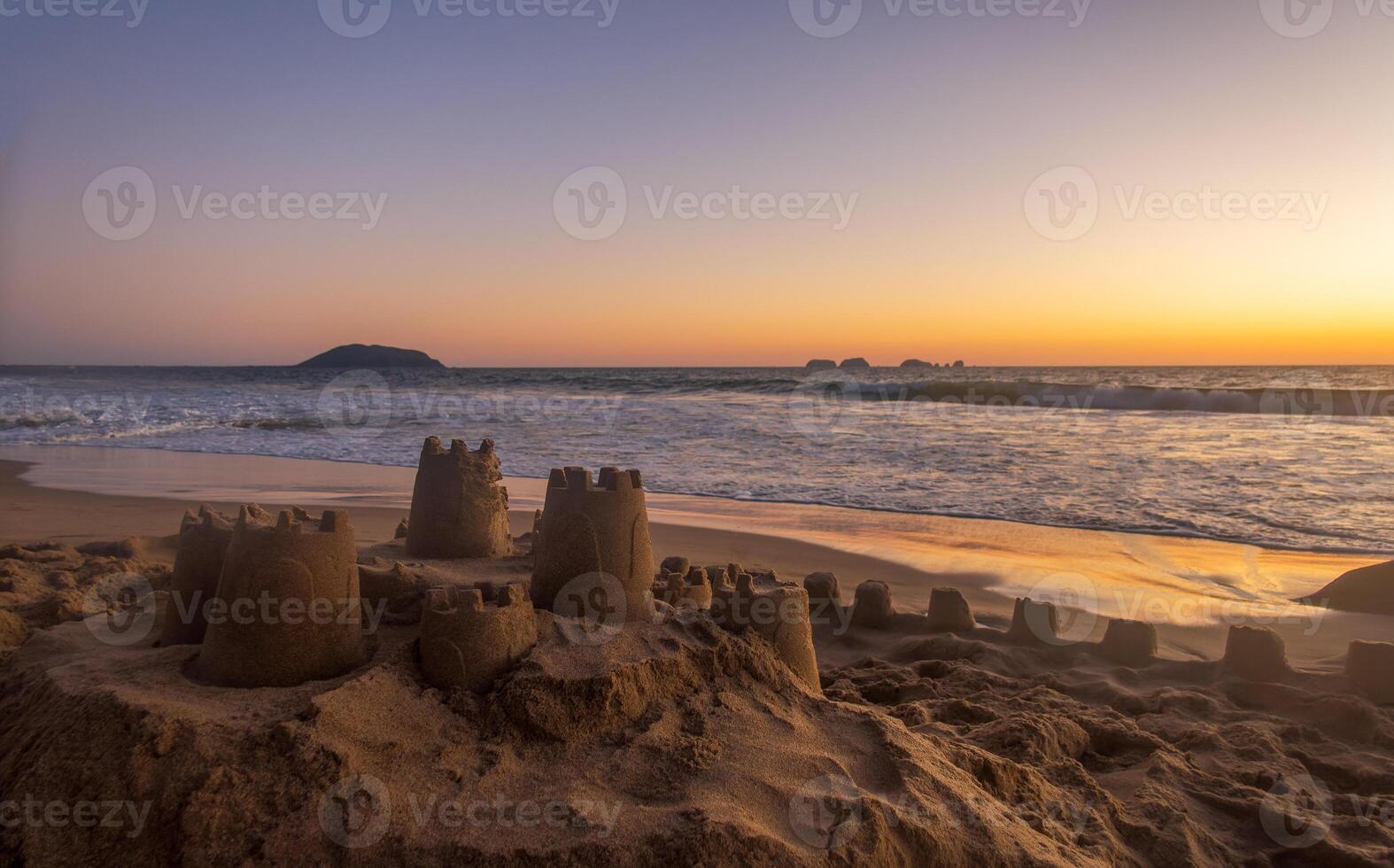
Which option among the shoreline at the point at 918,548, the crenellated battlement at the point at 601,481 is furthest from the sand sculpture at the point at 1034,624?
the crenellated battlement at the point at 601,481

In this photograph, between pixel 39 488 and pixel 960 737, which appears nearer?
pixel 960 737

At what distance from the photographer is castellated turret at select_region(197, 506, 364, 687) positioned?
2.28 metres

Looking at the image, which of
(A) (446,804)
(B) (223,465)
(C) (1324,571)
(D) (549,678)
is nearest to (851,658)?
(D) (549,678)

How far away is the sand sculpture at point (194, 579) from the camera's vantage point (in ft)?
8.89

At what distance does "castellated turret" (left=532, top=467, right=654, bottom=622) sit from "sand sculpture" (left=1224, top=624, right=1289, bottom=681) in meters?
3.21

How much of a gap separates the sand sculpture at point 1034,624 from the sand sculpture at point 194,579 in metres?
3.93

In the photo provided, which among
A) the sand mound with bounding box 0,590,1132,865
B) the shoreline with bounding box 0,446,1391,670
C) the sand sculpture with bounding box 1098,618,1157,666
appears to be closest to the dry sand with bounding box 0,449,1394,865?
the sand mound with bounding box 0,590,1132,865

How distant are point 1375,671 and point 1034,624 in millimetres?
1513

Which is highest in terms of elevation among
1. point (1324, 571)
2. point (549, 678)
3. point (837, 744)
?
point (549, 678)

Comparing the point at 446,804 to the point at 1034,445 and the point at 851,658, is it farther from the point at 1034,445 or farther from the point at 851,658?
the point at 1034,445

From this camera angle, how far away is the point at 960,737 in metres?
3.04

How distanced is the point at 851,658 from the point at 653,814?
2.71 m

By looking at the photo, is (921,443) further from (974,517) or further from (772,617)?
(772,617)

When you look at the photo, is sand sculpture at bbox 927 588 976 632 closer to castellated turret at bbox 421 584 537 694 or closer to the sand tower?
the sand tower
